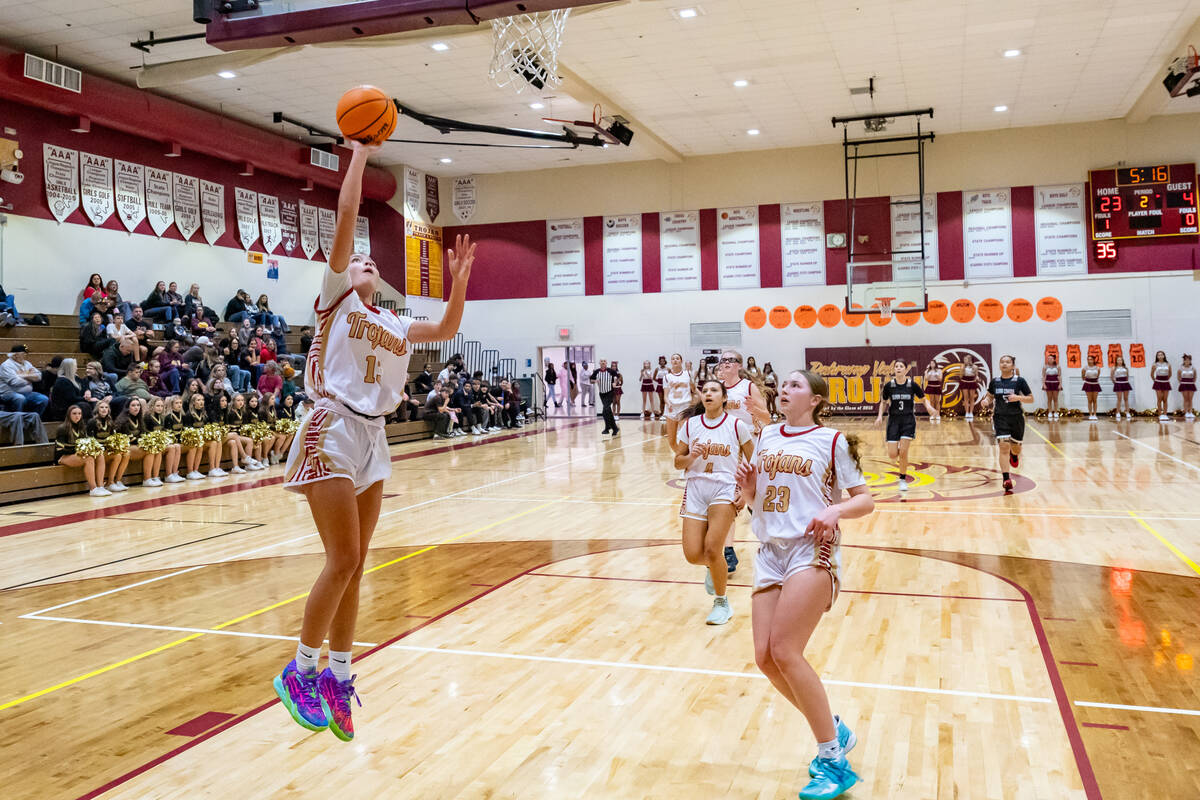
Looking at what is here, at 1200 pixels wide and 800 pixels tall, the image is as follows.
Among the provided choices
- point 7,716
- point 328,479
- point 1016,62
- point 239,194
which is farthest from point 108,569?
point 1016,62

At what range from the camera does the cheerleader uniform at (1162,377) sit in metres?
20.8

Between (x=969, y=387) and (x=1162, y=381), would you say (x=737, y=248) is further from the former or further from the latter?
(x=1162, y=381)

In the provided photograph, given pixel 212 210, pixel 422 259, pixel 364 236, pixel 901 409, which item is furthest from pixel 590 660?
pixel 422 259

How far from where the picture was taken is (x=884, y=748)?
362 cm

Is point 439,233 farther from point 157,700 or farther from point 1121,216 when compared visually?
point 157,700

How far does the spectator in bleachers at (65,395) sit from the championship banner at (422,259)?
13764mm

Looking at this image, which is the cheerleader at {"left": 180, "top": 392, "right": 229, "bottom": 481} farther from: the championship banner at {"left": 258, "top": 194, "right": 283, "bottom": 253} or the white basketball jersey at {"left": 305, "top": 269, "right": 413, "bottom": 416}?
the white basketball jersey at {"left": 305, "top": 269, "right": 413, "bottom": 416}

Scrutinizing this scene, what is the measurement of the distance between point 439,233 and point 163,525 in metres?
19.2

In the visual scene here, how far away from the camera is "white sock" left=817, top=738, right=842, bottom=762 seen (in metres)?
3.24

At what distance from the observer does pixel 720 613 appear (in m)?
5.46

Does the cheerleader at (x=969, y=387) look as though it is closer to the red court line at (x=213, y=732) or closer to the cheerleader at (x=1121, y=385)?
the cheerleader at (x=1121, y=385)

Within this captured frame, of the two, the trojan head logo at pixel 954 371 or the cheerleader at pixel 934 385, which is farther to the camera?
the cheerleader at pixel 934 385

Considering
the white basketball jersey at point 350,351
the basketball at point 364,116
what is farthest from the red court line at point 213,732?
the basketball at point 364,116

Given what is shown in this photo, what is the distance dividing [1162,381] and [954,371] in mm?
4594
